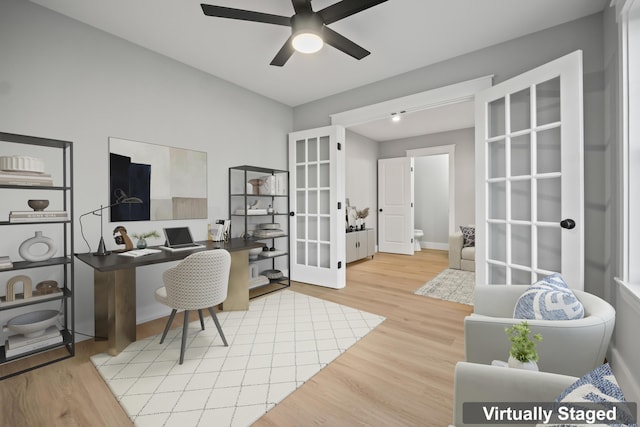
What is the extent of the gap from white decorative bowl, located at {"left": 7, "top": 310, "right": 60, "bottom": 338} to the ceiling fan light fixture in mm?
2704

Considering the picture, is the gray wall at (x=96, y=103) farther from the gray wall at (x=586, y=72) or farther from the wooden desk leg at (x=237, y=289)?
the gray wall at (x=586, y=72)

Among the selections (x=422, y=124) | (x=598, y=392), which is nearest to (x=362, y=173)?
(x=422, y=124)

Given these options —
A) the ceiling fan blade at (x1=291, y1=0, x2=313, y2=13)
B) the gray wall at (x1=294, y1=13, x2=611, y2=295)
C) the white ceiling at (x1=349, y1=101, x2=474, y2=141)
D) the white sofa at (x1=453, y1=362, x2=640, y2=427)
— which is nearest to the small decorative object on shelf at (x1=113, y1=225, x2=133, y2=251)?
the ceiling fan blade at (x1=291, y1=0, x2=313, y2=13)

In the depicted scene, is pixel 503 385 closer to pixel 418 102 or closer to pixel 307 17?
pixel 307 17

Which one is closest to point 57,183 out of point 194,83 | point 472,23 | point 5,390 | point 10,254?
point 10,254

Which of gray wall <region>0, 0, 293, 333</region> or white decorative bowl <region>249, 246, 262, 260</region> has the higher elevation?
gray wall <region>0, 0, 293, 333</region>

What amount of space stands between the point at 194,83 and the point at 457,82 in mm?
2867

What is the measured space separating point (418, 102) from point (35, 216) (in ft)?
11.6

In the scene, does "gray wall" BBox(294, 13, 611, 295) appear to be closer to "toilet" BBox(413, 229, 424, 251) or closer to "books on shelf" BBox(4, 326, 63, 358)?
"books on shelf" BBox(4, 326, 63, 358)

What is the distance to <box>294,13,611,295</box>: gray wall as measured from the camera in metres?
2.16

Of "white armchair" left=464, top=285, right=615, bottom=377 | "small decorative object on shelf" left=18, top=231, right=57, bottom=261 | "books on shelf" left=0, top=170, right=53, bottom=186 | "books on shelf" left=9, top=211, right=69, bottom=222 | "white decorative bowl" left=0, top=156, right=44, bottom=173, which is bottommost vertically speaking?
"white armchair" left=464, top=285, right=615, bottom=377

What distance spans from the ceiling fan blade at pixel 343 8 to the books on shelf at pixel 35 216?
7.60ft

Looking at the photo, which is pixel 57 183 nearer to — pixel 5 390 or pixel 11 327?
pixel 11 327

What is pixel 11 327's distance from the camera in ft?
6.29
